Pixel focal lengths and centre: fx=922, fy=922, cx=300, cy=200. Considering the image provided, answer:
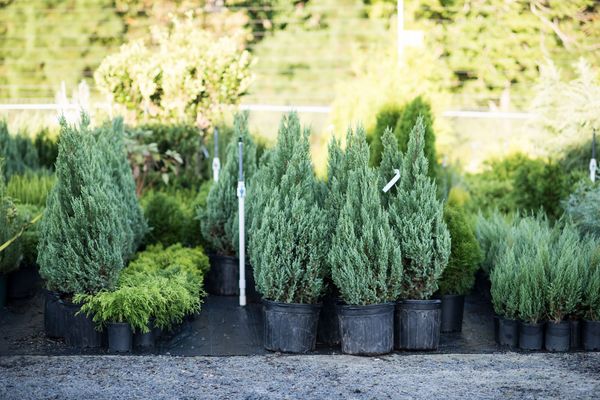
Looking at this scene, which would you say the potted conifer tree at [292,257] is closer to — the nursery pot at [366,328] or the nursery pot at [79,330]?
the nursery pot at [366,328]

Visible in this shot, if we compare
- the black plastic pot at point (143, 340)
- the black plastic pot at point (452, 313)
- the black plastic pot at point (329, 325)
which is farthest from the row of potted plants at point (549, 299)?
the black plastic pot at point (143, 340)

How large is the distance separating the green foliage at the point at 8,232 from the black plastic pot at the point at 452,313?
3.33m

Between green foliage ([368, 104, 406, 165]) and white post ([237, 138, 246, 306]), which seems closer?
white post ([237, 138, 246, 306])

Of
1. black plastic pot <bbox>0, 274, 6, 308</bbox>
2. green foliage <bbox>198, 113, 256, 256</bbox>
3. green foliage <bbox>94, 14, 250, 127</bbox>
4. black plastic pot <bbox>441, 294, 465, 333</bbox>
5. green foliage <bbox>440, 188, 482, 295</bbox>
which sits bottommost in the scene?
black plastic pot <bbox>441, 294, 465, 333</bbox>

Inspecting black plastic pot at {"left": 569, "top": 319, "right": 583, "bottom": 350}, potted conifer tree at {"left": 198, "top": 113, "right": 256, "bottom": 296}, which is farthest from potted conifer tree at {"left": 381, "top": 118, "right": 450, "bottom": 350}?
potted conifer tree at {"left": 198, "top": 113, "right": 256, "bottom": 296}

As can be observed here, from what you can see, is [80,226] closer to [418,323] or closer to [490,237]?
[418,323]

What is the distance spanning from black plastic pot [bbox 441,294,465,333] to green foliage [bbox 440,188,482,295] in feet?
0.19

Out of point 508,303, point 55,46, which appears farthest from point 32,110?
point 508,303

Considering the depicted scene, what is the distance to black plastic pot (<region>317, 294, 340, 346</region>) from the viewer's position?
651cm

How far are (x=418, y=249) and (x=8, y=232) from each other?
126 inches

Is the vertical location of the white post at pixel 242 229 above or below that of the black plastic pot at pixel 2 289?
above

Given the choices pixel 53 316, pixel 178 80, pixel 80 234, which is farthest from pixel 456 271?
pixel 178 80

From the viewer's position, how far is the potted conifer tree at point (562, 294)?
6.32m

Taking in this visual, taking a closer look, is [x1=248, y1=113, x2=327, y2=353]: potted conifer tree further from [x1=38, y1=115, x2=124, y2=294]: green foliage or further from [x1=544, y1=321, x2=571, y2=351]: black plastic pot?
[x1=544, y1=321, x2=571, y2=351]: black plastic pot
